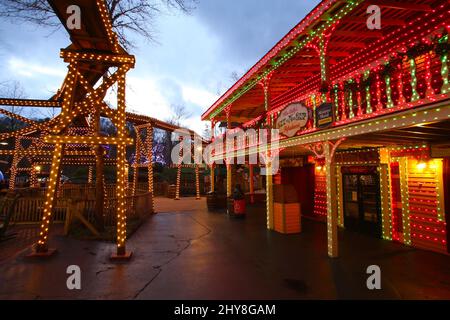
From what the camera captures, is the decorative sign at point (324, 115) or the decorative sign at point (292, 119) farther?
the decorative sign at point (292, 119)

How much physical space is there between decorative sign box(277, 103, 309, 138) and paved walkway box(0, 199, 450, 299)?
3.46 m

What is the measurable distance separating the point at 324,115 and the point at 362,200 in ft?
13.8

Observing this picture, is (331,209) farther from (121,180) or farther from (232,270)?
(121,180)

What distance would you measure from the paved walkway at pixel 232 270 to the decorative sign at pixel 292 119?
3459mm

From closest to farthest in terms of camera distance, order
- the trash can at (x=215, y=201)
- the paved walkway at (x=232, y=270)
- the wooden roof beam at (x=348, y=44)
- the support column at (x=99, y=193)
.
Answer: the paved walkway at (x=232, y=270)
the wooden roof beam at (x=348, y=44)
the support column at (x=99, y=193)
the trash can at (x=215, y=201)

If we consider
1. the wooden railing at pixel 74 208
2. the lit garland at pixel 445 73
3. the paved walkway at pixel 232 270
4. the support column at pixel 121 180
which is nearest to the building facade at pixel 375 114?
the lit garland at pixel 445 73

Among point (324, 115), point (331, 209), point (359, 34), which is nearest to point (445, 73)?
point (324, 115)

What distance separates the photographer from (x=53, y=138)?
6.65 m

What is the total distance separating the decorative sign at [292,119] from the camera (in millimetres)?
7461

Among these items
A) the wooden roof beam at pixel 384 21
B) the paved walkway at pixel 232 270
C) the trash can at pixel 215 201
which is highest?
the wooden roof beam at pixel 384 21

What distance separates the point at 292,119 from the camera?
798 cm

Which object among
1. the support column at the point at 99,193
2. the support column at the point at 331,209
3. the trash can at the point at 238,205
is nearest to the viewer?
the support column at the point at 331,209

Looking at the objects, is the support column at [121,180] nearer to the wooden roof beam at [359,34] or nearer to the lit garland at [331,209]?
the lit garland at [331,209]
